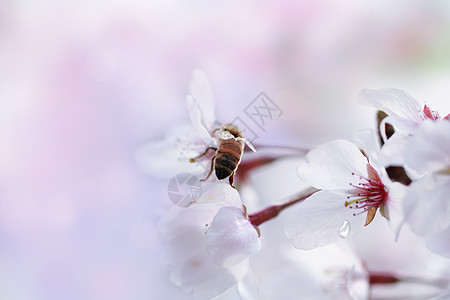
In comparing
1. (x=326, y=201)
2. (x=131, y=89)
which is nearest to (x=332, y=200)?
(x=326, y=201)

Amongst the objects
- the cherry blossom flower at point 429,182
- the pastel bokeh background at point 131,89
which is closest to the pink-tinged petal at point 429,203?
the cherry blossom flower at point 429,182

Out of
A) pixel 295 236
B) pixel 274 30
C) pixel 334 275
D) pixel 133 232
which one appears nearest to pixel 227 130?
pixel 295 236

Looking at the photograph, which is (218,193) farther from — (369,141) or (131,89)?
(131,89)

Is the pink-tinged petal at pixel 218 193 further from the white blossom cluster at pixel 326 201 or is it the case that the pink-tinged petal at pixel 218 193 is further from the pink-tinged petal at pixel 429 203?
the pink-tinged petal at pixel 429 203

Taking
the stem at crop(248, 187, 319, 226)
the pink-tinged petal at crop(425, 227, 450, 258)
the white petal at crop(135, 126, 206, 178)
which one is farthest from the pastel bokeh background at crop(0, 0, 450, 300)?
the pink-tinged petal at crop(425, 227, 450, 258)

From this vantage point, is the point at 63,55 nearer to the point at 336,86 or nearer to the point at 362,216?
the point at 336,86
